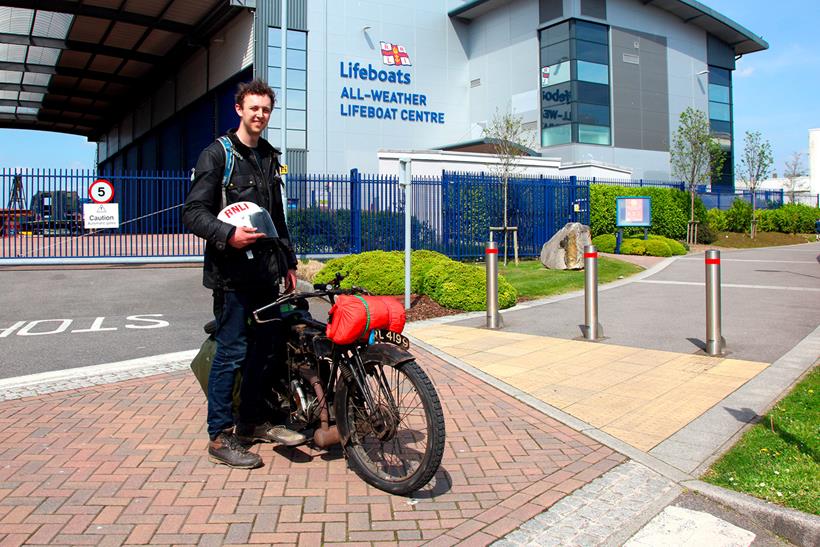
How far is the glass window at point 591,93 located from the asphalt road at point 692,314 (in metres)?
17.3

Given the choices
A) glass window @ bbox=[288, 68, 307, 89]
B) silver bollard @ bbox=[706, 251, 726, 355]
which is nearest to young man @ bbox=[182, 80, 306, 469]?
silver bollard @ bbox=[706, 251, 726, 355]

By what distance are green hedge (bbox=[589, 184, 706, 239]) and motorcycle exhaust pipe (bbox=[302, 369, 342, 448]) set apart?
67.1 ft

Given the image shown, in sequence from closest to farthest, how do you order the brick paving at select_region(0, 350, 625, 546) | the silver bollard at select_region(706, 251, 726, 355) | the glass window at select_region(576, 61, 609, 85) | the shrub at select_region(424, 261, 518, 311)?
1. the brick paving at select_region(0, 350, 625, 546)
2. the silver bollard at select_region(706, 251, 726, 355)
3. the shrub at select_region(424, 261, 518, 311)
4. the glass window at select_region(576, 61, 609, 85)

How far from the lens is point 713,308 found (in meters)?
7.07

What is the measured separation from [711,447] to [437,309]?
627cm

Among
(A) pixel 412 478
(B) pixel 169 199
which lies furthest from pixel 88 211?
(A) pixel 412 478

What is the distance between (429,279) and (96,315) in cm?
512

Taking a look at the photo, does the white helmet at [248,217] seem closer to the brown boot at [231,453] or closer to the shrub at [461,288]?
the brown boot at [231,453]

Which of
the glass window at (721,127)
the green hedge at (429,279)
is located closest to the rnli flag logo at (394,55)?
the glass window at (721,127)

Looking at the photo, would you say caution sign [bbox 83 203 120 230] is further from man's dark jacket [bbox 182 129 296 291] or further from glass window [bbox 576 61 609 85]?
glass window [bbox 576 61 609 85]

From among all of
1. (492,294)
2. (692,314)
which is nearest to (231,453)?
(492,294)

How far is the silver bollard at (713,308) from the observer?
702cm

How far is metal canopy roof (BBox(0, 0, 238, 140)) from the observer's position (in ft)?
84.9

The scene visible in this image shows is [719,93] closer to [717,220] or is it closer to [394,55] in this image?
[717,220]
